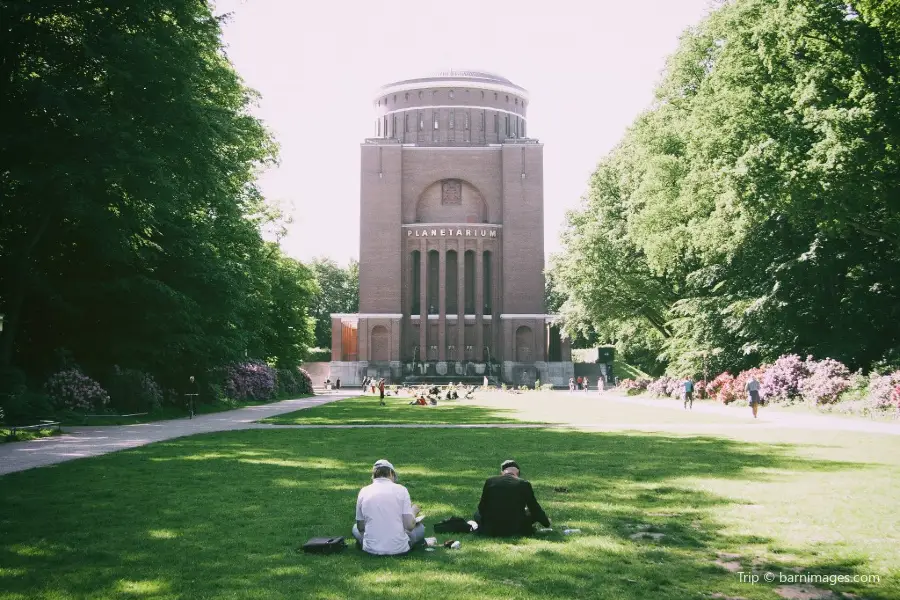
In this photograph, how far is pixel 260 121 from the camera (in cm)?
3247

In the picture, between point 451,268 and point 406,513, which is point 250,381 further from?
point 451,268

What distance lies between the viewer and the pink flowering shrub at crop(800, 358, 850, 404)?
26.1 m

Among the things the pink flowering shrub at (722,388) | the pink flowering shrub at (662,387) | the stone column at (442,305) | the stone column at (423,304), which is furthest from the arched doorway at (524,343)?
the pink flowering shrub at (722,388)

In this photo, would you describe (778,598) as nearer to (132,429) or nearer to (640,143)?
(132,429)

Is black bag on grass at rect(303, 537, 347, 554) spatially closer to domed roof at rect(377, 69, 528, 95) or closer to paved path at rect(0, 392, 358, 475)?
paved path at rect(0, 392, 358, 475)

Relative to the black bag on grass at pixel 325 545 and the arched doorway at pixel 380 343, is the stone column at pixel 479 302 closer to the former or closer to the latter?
the arched doorway at pixel 380 343

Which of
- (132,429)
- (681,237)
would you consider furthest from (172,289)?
(681,237)

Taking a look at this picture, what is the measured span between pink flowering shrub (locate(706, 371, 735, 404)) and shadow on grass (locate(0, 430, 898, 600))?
1985cm

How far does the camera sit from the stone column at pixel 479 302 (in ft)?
229

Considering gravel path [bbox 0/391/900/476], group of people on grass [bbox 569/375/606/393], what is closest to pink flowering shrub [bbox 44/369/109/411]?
gravel path [bbox 0/391/900/476]

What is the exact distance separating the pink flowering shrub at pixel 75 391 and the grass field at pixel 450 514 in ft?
26.1

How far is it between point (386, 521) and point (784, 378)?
25175mm

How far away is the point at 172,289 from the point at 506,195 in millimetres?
48966

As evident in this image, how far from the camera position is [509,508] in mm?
7449
